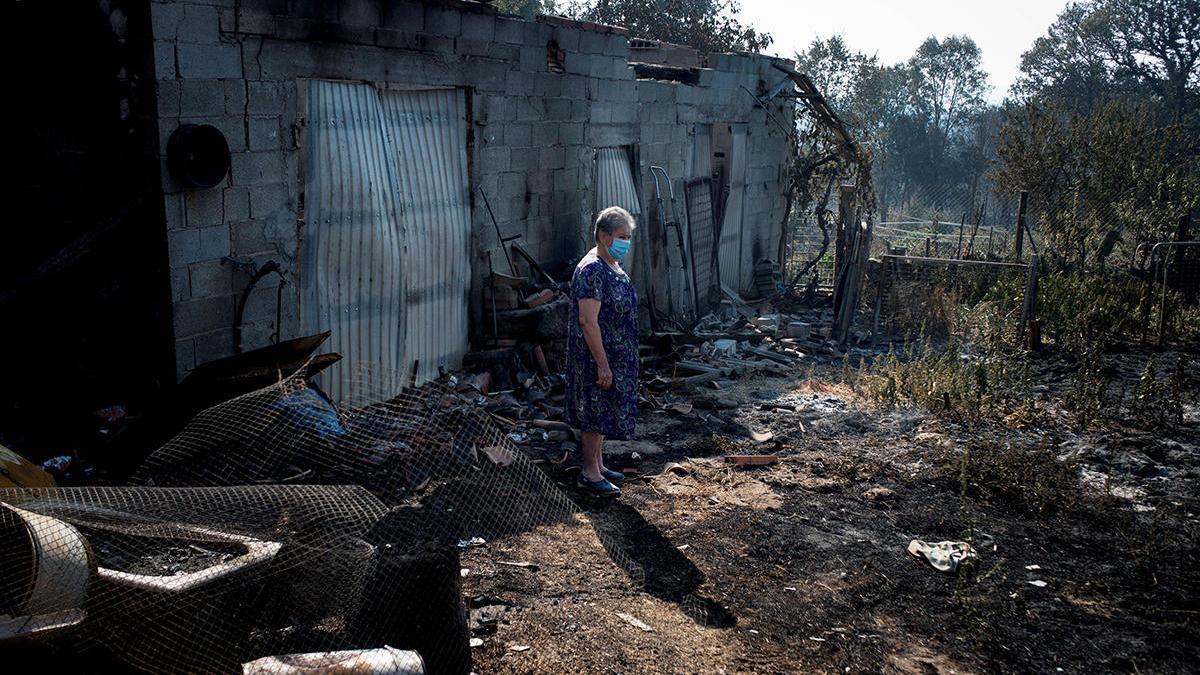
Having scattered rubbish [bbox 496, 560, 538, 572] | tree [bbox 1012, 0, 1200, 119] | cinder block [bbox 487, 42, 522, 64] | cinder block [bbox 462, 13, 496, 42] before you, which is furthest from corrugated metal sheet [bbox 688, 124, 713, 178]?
tree [bbox 1012, 0, 1200, 119]

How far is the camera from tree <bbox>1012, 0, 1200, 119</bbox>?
31125 millimetres

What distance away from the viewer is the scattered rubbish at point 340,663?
124 inches

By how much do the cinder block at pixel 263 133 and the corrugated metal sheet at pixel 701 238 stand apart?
275 inches

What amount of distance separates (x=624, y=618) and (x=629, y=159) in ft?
25.0

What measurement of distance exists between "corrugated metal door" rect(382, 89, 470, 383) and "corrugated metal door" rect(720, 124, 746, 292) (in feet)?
20.3

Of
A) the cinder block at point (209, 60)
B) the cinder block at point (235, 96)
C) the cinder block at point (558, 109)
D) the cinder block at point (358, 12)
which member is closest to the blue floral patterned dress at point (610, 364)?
the cinder block at point (235, 96)

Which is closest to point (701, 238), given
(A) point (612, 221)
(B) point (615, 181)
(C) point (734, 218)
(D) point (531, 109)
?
(C) point (734, 218)

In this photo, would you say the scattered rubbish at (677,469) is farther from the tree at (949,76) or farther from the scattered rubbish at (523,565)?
the tree at (949,76)

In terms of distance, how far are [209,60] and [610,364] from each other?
3.02 metres

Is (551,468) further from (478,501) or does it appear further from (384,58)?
(384,58)

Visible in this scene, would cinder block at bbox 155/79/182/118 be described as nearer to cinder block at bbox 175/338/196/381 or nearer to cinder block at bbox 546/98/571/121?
cinder block at bbox 175/338/196/381

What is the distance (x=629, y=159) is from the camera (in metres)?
11.2

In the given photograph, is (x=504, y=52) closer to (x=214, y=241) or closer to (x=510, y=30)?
(x=510, y=30)

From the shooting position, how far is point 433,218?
312 inches
